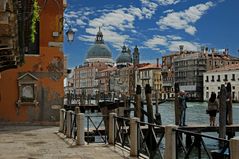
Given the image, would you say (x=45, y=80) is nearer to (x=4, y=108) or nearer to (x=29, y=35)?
(x=4, y=108)

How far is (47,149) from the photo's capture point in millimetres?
11922

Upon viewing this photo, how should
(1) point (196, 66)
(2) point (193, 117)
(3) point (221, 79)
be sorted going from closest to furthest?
(2) point (193, 117), (3) point (221, 79), (1) point (196, 66)

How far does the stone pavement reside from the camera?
10.6 meters

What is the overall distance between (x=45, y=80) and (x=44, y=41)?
2014 millimetres

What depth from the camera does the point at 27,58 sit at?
20125mm

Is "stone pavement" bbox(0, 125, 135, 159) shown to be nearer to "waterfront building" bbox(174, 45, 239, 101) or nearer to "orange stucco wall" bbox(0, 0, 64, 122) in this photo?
"orange stucco wall" bbox(0, 0, 64, 122)

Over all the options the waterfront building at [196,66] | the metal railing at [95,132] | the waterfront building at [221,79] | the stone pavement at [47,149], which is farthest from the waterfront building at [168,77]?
the stone pavement at [47,149]

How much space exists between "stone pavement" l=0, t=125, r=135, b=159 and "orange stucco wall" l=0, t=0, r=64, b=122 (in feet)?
13.8

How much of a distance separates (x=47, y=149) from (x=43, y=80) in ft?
28.5

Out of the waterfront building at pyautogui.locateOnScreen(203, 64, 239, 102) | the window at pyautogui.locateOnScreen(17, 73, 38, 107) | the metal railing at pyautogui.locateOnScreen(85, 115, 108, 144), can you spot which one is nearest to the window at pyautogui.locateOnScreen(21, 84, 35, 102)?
the window at pyautogui.locateOnScreen(17, 73, 38, 107)

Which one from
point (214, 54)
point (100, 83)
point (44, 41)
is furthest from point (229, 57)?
point (44, 41)

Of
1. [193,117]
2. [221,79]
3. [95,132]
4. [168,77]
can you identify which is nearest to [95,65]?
[168,77]

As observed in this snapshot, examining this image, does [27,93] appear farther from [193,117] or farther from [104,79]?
[104,79]

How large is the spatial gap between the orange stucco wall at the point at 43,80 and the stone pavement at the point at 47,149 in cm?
420
